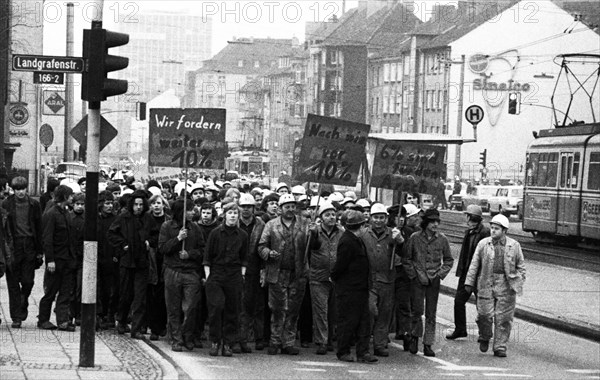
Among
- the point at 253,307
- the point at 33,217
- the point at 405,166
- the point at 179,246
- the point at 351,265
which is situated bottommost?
the point at 253,307

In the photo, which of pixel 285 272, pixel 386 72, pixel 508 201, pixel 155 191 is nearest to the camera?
pixel 285 272

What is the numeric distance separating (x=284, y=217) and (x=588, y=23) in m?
83.6

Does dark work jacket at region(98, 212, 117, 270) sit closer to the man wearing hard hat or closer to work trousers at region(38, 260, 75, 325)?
work trousers at region(38, 260, 75, 325)

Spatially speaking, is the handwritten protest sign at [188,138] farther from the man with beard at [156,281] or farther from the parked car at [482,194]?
the parked car at [482,194]

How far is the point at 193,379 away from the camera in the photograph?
1395 cm

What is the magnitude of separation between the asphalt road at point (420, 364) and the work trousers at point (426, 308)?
10.0 inches

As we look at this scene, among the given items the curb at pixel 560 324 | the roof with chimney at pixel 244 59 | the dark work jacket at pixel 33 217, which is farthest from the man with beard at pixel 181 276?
the roof with chimney at pixel 244 59

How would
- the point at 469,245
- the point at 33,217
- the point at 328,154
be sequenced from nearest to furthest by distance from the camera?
the point at 33,217, the point at 328,154, the point at 469,245

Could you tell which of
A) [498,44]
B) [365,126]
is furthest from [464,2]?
[365,126]

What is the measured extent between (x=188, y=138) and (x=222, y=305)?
260 centimetres

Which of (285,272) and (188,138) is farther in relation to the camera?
(188,138)

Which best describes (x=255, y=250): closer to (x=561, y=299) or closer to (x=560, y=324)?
(x=560, y=324)

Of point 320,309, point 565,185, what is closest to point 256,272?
point 320,309

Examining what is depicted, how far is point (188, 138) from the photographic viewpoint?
18.1m
